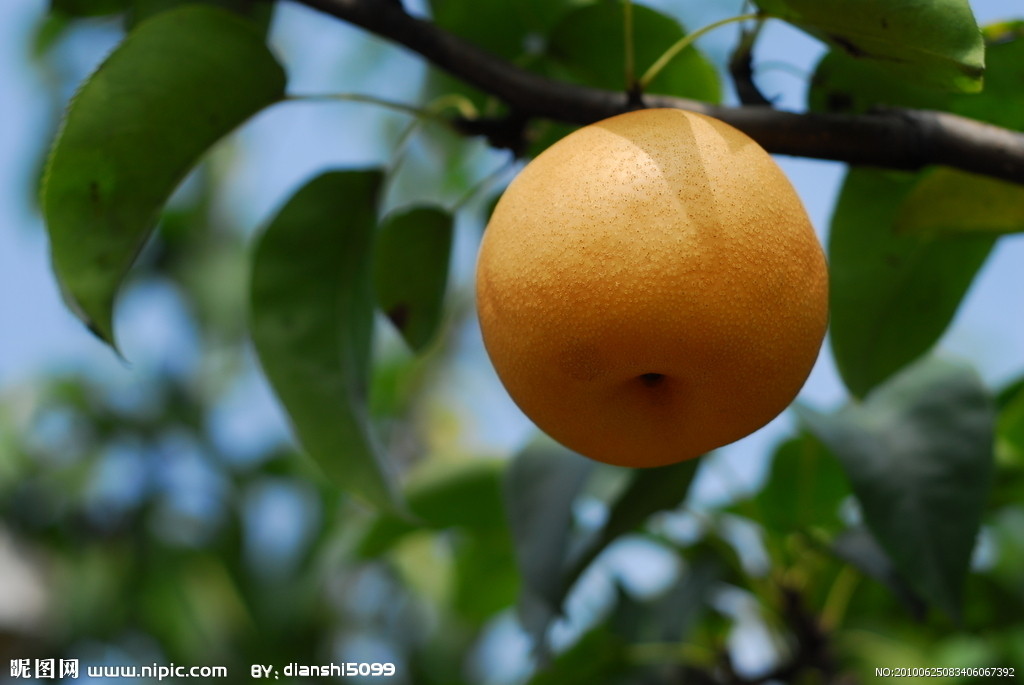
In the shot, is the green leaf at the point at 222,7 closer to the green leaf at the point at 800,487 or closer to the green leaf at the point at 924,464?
the green leaf at the point at 924,464

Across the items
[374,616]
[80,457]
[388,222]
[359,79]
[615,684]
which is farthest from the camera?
[359,79]

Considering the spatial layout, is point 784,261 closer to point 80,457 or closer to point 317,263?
point 317,263

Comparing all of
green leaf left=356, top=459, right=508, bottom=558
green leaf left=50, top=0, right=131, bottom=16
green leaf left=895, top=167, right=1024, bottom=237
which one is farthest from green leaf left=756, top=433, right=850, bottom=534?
green leaf left=50, top=0, right=131, bottom=16

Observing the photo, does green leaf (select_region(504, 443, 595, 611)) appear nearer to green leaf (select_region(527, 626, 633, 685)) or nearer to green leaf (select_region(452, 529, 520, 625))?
green leaf (select_region(527, 626, 633, 685))

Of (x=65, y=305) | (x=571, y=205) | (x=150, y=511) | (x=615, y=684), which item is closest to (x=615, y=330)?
(x=571, y=205)

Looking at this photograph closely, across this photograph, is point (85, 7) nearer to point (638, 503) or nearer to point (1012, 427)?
point (638, 503)

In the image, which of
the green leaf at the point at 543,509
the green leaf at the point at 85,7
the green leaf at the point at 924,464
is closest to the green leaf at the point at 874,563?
the green leaf at the point at 924,464
